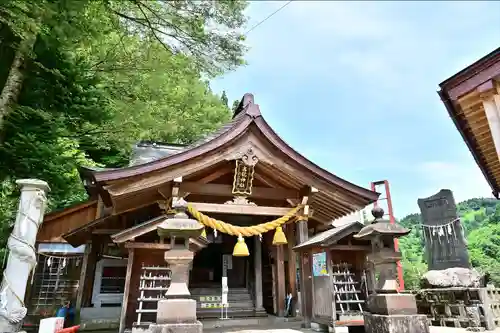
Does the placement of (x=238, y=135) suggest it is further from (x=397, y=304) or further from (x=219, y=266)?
(x=219, y=266)

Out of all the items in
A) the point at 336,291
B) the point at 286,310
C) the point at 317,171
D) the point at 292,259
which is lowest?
the point at 286,310

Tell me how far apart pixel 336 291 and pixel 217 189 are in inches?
179

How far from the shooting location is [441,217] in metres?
14.6

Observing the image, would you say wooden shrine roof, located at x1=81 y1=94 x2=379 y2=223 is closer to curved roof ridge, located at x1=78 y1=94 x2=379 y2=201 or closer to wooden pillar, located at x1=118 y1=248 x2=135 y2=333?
curved roof ridge, located at x1=78 y1=94 x2=379 y2=201

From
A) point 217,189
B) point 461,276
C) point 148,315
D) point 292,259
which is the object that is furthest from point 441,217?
point 148,315

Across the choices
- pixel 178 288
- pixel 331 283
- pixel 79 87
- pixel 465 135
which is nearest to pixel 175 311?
pixel 178 288

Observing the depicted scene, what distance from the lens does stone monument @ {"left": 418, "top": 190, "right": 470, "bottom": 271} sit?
1379 cm

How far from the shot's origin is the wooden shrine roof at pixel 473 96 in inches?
233

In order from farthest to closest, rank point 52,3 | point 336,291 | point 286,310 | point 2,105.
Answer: point 286,310
point 2,105
point 336,291
point 52,3

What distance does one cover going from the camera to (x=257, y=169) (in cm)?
1040

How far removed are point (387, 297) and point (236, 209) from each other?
4.75m

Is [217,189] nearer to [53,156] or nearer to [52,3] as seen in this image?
[53,156]

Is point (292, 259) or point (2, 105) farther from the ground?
point (2, 105)

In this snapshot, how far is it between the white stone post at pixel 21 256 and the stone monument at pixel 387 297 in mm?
7963
